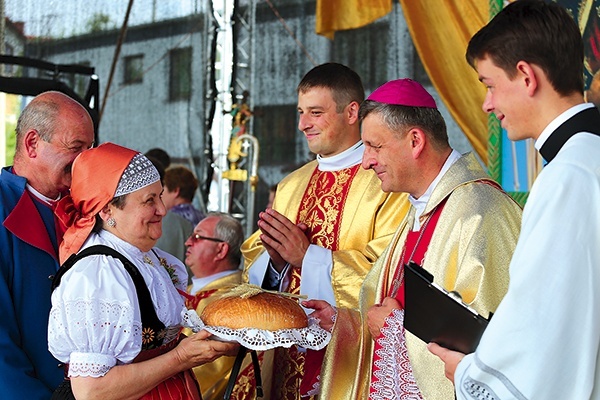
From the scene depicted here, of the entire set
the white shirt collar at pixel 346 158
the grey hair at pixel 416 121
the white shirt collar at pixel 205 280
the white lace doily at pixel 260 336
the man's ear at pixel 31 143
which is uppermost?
the grey hair at pixel 416 121

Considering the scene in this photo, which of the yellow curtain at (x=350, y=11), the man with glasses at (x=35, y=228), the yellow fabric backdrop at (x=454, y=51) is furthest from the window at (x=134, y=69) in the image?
the man with glasses at (x=35, y=228)

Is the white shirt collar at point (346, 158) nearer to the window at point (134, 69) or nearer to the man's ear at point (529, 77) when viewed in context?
the man's ear at point (529, 77)

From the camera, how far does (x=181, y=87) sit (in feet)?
31.6

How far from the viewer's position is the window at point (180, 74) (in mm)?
9617

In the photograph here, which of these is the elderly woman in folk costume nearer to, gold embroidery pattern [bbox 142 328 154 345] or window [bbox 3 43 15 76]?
gold embroidery pattern [bbox 142 328 154 345]

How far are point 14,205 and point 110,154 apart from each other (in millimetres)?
540

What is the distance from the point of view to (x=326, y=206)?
429 centimetres

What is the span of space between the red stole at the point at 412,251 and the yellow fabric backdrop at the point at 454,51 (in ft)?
10.9

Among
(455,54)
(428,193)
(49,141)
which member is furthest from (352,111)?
(455,54)

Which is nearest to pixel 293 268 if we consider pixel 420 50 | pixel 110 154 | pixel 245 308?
pixel 245 308

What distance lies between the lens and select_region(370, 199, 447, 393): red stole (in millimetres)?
3227

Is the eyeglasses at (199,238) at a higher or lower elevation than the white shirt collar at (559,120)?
lower

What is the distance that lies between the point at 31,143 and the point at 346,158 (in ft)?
4.94

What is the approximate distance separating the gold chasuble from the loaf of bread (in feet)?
2.41
